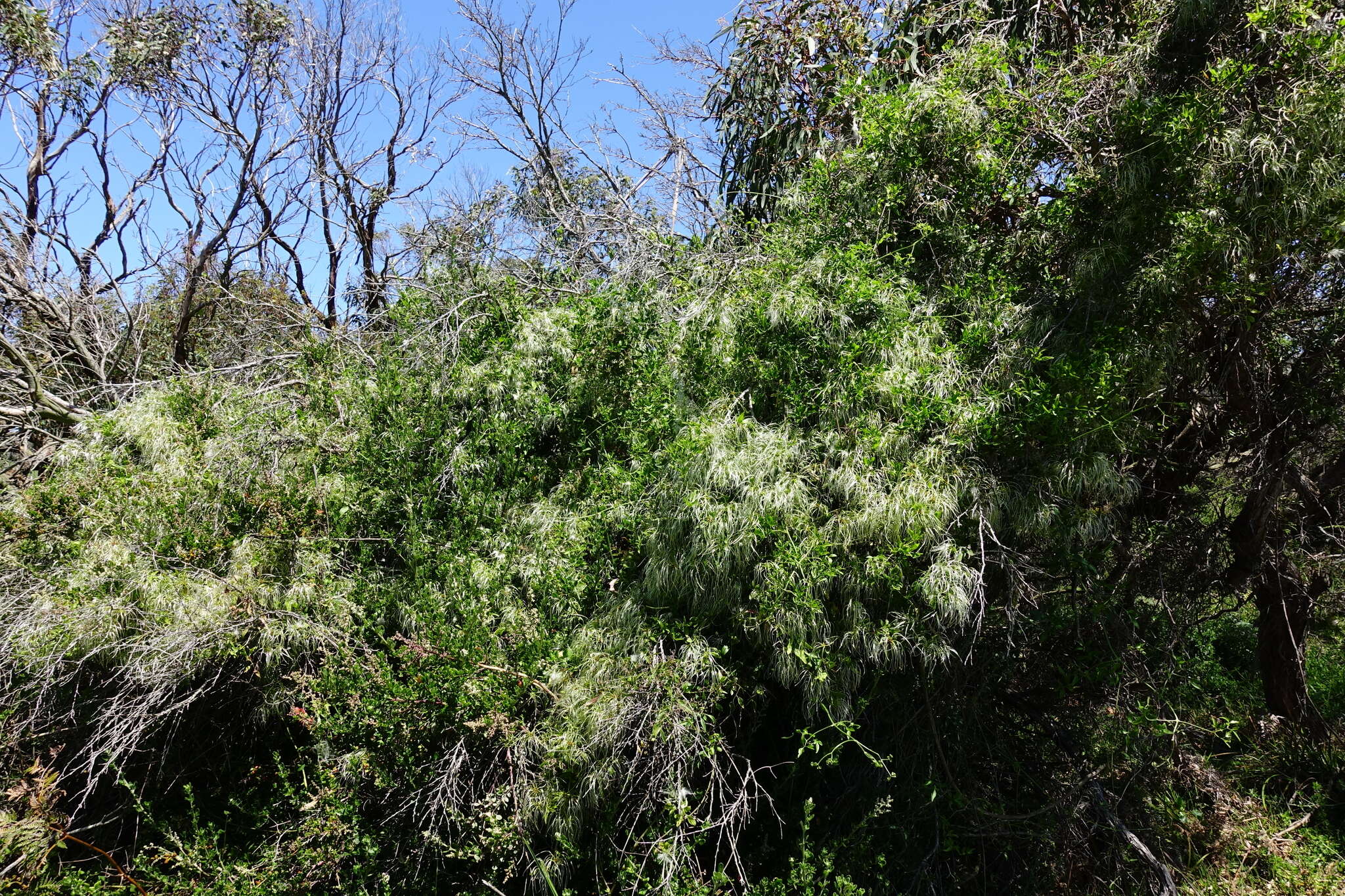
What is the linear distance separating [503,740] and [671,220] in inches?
174

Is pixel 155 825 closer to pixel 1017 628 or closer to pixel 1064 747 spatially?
pixel 1017 628

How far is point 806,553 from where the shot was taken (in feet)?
13.0

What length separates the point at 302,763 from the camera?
494 centimetres

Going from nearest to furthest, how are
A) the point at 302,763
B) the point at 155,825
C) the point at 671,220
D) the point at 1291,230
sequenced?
1. the point at 1291,230
2. the point at 155,825
3. the point at 302,763
4. the point at 671,220

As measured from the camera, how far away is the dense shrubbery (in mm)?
4035

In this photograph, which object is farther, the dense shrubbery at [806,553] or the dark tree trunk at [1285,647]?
the dark tree trunk at [1285,647]

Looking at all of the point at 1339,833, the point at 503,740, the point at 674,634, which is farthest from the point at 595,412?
the point at 1339,833

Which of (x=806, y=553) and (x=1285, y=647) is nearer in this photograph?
(x=806, y=553)

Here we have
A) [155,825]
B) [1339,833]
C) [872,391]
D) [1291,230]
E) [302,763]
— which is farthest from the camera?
[1339,833]

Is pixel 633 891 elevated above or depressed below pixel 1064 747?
below

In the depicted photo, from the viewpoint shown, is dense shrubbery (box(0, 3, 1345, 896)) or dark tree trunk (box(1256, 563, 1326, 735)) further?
dark tree trunk (box(1256, 563, 1326, 735))

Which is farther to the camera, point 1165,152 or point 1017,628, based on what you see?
point 1017,628

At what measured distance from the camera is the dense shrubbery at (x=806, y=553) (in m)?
4.04

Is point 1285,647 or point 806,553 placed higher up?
point 806,553
